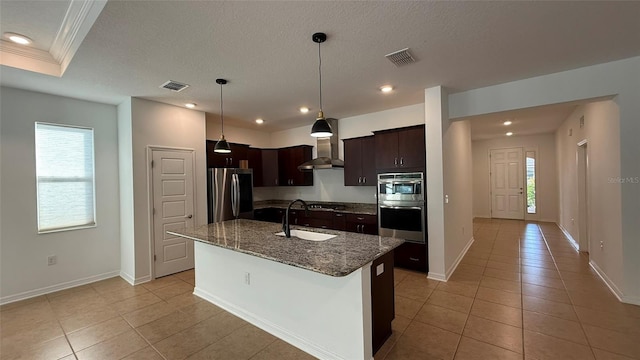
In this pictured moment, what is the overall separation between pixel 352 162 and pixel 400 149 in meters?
1.09

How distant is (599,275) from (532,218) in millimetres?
4997

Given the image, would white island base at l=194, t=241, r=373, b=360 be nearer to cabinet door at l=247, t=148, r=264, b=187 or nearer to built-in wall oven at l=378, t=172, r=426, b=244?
built-in wall oven at l=378, t=172, r=426, b=244

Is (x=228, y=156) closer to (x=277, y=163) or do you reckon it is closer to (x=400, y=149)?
(x=277, y=163)

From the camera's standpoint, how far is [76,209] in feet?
12.7

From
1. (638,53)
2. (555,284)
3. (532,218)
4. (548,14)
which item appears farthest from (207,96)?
(532,218)

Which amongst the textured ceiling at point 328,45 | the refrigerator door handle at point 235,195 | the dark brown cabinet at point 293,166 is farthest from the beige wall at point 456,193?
the refrigerator door handle at point 235,195

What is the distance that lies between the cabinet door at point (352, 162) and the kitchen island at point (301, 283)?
88.6 inches

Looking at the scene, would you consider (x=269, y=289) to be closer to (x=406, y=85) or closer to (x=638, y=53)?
(x=406, y=85)

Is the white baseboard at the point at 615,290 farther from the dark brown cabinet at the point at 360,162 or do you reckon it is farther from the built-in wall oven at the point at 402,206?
the dark brown cabinet at the point at 360,162

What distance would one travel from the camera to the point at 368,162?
4852 millimetres

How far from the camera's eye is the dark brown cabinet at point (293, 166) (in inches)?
232

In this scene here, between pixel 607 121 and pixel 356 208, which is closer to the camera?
pixel 607 121

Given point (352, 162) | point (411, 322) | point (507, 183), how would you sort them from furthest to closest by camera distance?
point (507, 183), point (352, 162), point (411, 322)

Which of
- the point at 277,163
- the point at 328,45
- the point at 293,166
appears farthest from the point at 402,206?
the point at 277,163
